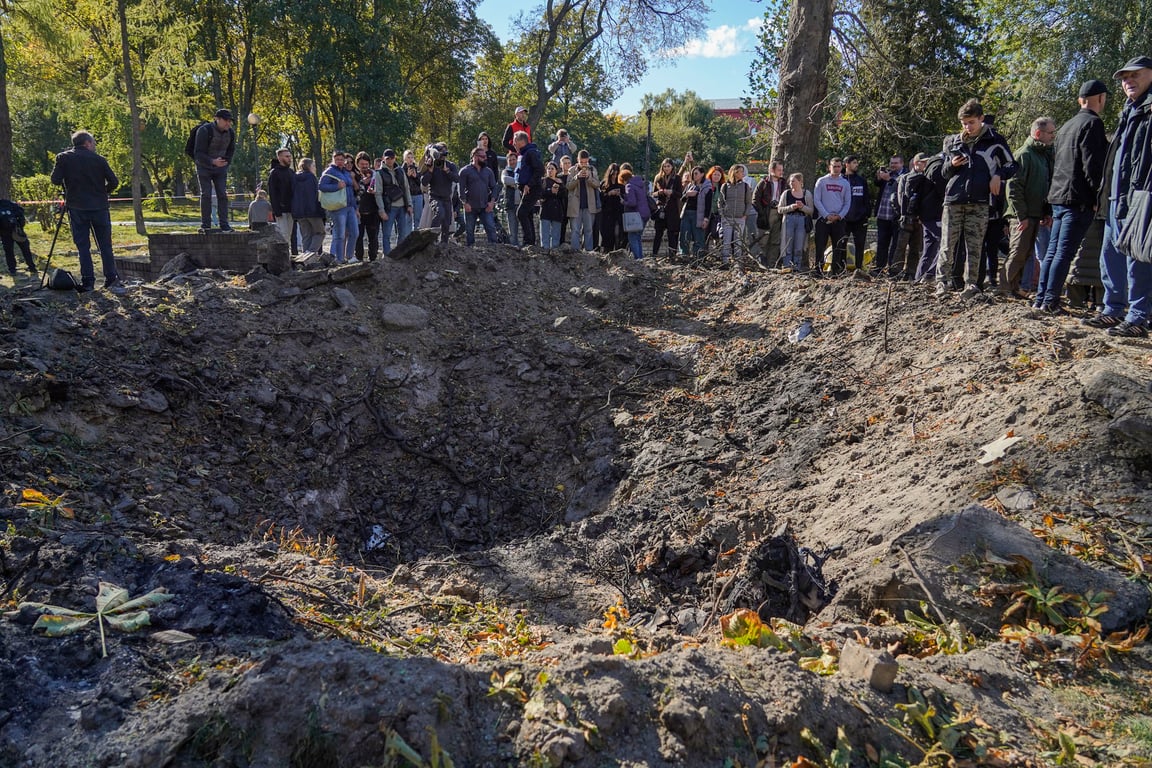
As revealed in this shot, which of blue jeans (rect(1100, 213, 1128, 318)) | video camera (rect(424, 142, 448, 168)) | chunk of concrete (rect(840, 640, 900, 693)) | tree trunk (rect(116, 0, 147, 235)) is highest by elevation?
tree trunk (rect(116, 0, 147, 235))

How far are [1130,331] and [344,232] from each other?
8.60 meters

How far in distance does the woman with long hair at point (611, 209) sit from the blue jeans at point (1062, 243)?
234 inches

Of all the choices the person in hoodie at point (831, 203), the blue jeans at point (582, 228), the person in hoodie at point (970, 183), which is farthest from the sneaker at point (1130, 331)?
the blue jeans at point (582, 228)

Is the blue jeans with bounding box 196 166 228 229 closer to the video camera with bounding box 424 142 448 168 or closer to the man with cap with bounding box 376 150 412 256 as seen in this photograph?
the man with cap with bounding box 376 150 412 256

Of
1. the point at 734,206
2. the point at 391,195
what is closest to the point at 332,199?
the point at 391,195

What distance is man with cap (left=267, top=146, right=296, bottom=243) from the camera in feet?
30.8

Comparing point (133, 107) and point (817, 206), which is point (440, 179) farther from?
point (133, 107)

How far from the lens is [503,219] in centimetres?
1495

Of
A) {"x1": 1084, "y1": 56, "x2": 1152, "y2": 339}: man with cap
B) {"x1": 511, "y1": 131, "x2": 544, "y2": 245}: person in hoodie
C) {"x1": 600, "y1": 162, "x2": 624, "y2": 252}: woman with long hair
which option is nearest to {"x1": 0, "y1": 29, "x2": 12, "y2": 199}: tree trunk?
{"x1": 511, "y1": 131, "x2": 544, "y2": 245}: person in hoodie

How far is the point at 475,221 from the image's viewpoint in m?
10.7

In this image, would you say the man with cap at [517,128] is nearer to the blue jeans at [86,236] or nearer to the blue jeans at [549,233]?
the blue jeans at [549,233]

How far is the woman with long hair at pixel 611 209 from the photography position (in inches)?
427

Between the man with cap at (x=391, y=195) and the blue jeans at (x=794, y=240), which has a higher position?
the man with cap at (x=391, y=195)

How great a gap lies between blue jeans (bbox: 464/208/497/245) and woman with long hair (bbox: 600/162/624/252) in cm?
162
